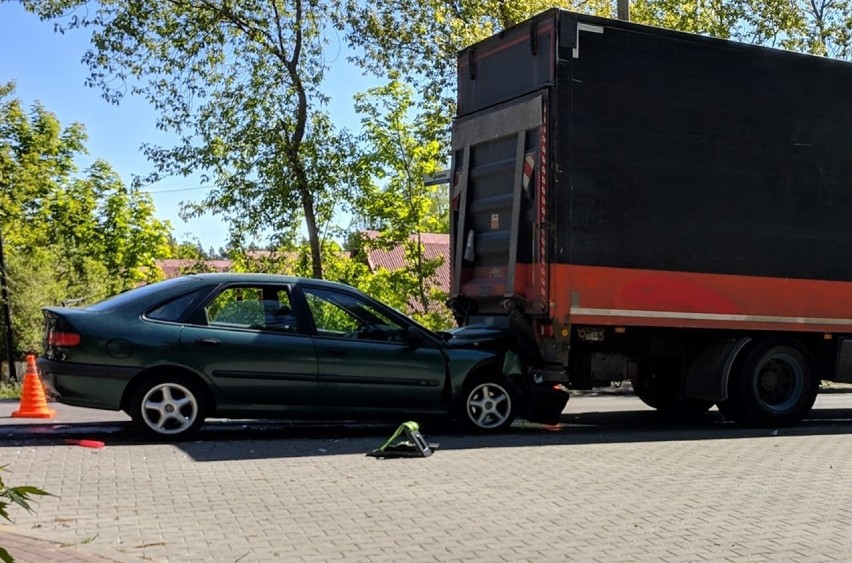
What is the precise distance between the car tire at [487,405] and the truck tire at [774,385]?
9.21 feet

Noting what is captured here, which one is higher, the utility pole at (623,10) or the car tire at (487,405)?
the utility pole at (623,10)

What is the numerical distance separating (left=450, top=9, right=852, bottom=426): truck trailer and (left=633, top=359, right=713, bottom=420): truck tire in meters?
0.04

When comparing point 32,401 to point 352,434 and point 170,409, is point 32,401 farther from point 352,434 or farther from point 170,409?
point 352,434

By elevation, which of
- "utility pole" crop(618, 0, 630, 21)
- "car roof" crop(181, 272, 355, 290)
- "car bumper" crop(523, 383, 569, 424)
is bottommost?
"car bumper" crop(523, 383, 569, 424)

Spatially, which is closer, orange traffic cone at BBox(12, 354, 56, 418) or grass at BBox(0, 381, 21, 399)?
orange traffic cone at BBox(12, 354, 56, 418)

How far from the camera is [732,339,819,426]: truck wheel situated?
11227mm

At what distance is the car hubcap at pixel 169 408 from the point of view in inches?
350

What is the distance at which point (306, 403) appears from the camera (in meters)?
9.34

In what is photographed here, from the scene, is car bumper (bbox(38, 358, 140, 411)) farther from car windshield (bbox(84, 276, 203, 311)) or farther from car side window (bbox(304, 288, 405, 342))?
car side window (bbox(304, 288, 405, 342))

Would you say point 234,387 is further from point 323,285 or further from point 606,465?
point 606,465

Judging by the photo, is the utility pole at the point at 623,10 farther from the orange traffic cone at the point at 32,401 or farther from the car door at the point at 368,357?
the orange traffic cone at the point at 32,401

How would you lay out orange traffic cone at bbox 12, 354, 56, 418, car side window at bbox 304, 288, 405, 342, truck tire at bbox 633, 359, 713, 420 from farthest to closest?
truck tire at bbox 633, 359, 713, 420
orange traffic cone at bbox 12, 354, 56, 418
car side window at bbox 304, 288, 405, 342

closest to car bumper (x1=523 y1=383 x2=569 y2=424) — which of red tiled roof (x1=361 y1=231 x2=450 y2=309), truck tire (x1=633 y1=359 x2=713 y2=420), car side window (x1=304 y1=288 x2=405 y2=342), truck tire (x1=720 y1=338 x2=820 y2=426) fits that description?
truck tire (x1=633 y1=359 x2=713 y2=420)

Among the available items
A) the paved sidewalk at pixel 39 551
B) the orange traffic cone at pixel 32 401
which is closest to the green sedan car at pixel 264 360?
the orange traffic cone at pixel 32 401
